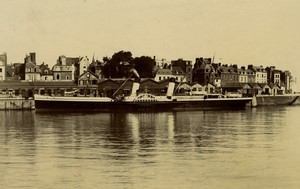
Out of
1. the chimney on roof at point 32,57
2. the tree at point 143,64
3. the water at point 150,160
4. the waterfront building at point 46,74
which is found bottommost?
the water at point 150,160

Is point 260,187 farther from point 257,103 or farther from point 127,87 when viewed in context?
point 257,103

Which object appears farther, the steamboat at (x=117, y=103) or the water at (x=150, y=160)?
the steamboat at (x=117, y=103)

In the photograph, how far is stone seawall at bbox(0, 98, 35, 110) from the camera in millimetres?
35062

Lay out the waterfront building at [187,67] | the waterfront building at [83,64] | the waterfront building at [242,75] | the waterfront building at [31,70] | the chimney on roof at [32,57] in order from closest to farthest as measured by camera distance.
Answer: the waterfront building at [31,70] → the chimney on roof at [32,57] → the waterfront building at [83,64] → the waterfront building at [187,67] → the waterfront building at [242,75]

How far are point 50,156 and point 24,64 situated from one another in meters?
39.1

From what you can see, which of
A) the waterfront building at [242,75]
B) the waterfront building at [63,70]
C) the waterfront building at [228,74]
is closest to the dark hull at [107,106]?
the waterfront building at [63,70]

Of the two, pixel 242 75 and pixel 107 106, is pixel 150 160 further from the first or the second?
pixel 242 75

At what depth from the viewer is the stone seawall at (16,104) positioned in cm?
3506

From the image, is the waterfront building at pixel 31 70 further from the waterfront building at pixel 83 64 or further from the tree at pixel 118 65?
the tree at pixel 118 65

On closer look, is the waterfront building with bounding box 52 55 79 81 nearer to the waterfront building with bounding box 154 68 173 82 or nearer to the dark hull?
the waterfront building with bounding box 154 68 173 82

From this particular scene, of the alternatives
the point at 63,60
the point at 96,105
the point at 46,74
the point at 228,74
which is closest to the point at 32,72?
the point at 46,74

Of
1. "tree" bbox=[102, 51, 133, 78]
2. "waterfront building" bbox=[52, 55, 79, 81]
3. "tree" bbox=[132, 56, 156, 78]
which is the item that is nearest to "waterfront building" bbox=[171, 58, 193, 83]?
"tree" bbox=[132, 56, 156, 78]

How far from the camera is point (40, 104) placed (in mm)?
34594

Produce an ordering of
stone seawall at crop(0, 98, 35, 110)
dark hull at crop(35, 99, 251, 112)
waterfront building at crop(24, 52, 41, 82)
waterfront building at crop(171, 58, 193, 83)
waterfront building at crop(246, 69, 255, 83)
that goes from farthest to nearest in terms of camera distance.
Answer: waterfront building at crop(246, 69, 255, 83), waterfront building at crop(171, 58, 193, 83), waterfront building at crop(24, 52, 41, 82), stone seawall at crop(0, 98, 35, 110), dark hull at crop(35, 99, 251, 112)
